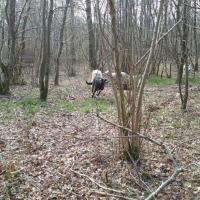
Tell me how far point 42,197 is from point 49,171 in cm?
82

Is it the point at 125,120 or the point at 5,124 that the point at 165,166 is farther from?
the point at 5,124

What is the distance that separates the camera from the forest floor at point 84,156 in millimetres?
5363

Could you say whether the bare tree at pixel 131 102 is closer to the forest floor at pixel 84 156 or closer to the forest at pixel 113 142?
the forest at pixel 113 142

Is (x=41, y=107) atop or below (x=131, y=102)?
below

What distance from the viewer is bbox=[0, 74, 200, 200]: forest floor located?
5.36 metres

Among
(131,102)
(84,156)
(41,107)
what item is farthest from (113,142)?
(41,107)

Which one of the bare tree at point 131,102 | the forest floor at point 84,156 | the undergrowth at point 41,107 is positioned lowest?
the forest floor at point 84,156

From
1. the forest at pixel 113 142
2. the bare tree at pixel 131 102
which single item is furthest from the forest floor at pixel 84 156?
the bare tree at pixel 131 102

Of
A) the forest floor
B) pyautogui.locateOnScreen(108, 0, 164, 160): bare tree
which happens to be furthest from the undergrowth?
pyautogui.locateOnScreen(108, 0, 164, 160): bare tree

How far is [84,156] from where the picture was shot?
6660 millimetres

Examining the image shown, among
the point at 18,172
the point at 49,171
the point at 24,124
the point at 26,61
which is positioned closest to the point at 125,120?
the point at 49,171

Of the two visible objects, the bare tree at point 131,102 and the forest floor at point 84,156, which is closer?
the forest floor at point 84,156

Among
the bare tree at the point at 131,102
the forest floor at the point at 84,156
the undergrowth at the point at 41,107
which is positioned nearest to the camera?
the forest floor at the point at 84,156

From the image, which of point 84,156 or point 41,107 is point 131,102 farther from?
point 41,107
